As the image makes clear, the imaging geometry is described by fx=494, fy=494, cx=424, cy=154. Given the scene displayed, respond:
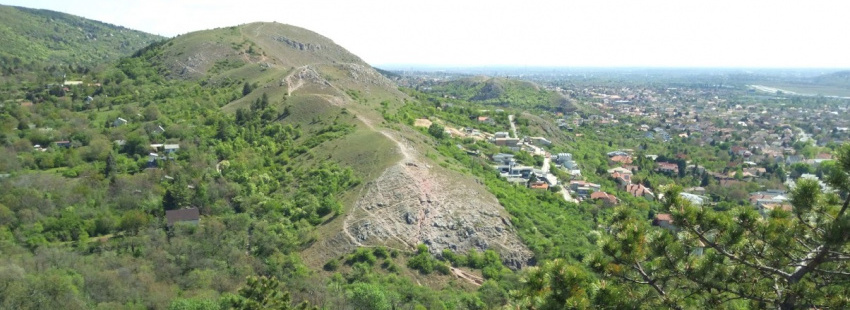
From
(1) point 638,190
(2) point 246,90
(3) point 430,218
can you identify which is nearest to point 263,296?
(3) point 430,218

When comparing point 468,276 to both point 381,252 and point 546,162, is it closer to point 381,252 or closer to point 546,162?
point 381,252

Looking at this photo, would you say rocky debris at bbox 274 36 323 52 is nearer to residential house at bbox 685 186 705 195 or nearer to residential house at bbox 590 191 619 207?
residential house at bbox 590 191 619 207

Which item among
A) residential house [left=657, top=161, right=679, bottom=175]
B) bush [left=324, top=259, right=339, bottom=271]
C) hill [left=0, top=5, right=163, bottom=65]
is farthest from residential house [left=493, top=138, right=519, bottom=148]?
hill [left=0, top=5, right=163, bottom=65]

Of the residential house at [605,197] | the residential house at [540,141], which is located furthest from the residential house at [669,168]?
the residential house at [605,197]

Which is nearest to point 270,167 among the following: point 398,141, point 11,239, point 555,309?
point 398,141

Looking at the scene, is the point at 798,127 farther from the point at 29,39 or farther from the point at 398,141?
the point at 29,39

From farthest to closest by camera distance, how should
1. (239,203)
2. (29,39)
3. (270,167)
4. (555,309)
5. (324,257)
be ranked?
(29,39) < (270,167) < (239,203) < (324,257) < (555,309)
